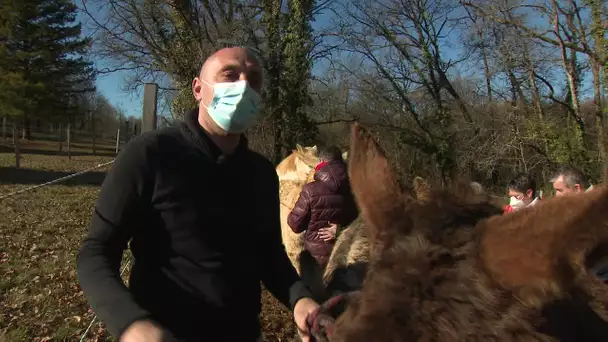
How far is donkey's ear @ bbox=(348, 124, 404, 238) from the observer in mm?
1167

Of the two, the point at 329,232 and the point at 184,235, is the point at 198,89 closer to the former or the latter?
the point at 184,235

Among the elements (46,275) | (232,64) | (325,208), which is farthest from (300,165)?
(232,64)

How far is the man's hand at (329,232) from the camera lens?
16.8ft

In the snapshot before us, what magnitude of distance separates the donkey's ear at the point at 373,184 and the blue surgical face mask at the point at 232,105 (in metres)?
0.86

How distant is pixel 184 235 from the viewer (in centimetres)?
167

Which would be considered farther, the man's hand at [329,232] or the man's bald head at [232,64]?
the man's hand at [329,232]

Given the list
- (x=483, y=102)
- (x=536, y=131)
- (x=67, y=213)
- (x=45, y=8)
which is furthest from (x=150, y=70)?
(x=45, y=8)

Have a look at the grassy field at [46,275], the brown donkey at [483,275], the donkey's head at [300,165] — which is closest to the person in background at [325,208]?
the grassy field at [46,275]

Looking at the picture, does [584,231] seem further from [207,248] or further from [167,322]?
[167,322]

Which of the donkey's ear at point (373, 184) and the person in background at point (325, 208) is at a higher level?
the donkey's ear at point (373, 184)

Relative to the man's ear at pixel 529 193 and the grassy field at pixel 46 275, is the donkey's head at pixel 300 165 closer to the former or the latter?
the grassy field at pixel 46 275

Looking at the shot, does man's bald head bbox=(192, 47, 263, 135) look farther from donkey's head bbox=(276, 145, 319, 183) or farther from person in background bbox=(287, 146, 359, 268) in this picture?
donkey's head bbox=(276, 145, 319, 183)

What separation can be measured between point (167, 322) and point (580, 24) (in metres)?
15.7

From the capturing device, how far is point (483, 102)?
18078 millimetres
